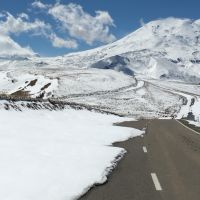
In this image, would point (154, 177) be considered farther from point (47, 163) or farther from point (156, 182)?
point (47, 163)

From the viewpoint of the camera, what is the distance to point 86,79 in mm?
139125

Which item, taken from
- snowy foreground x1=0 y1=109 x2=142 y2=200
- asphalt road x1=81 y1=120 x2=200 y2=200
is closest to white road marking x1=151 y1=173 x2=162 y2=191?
asphalt road x1=81 y1=120 x2=200 y2=200

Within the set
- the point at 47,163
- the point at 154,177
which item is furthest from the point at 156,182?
the point at 47,163

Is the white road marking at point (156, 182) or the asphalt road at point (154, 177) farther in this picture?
the white road marking at point (156, 182)

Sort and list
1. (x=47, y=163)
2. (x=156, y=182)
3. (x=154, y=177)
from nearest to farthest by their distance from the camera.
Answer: (x=156, y=182)
(x=154, y=177)
(x=47, y=163)

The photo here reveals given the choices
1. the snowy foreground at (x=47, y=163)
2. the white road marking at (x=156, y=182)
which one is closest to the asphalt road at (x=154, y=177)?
the white road marking at (x=156, y=182)

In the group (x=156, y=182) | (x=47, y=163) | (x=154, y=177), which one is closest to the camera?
(x=156, y=182)

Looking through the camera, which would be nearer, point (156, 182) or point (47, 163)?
point (156, 182)

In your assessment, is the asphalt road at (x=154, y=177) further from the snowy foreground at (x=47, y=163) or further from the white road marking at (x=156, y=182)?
the snowy foreground at (x=47, y=163)

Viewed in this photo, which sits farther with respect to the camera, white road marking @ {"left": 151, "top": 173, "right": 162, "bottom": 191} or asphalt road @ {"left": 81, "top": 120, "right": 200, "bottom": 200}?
white road marking @ {"left": 151, "top": 173, "right": 162, "bottom": 191}

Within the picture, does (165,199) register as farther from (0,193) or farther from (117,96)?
(117,96)

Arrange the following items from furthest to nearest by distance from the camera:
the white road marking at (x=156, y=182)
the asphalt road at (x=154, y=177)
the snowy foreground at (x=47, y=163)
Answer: the white road marking at (x=156, y=182)
the asphalt road at (x=154, y=177)
the snowy foreground at (x=47, y=163)

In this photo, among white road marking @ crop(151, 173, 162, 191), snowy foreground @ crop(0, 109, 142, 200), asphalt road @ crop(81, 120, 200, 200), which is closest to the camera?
snowy foreground @ crop(0, 109, 142, 200)

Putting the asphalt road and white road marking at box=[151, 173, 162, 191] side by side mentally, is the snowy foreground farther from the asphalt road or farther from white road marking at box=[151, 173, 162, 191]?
white road marking at box=[151, 173, 162, 191]
